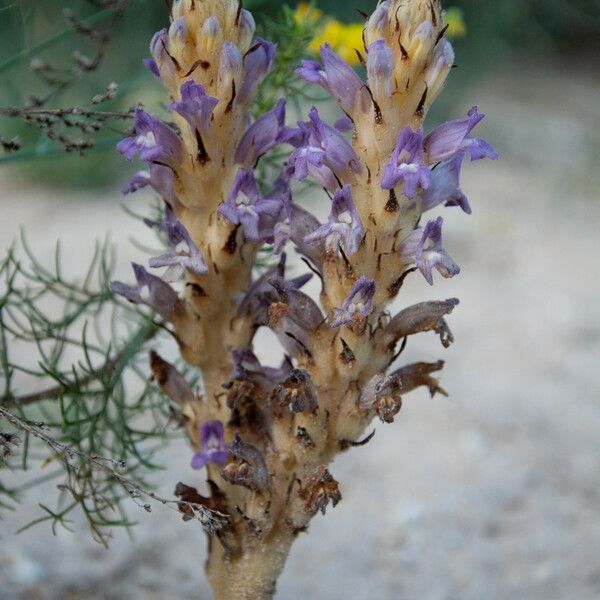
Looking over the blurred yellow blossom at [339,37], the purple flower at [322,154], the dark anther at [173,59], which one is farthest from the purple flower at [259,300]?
the blurred yellow blossom at [339,37]

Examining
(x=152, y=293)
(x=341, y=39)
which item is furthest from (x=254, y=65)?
(x=341, y=39)

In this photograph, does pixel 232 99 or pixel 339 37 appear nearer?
pixel 232 99

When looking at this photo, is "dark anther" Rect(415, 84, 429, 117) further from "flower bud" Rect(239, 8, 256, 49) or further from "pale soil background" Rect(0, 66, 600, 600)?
"pale soil background" Rect(0, 66, 600, 600)

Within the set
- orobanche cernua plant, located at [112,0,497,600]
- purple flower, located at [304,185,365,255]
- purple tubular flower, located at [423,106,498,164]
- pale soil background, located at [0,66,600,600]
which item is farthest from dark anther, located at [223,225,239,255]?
pale soil background, located at [0,66,600,600]

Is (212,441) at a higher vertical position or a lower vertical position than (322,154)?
lower

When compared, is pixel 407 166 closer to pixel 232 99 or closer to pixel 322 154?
pixel 322 154

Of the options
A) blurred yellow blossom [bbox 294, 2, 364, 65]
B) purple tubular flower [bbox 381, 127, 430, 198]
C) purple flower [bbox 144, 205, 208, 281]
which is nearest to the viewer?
purple tubular flower [bbox 381, 127, 430, 198]

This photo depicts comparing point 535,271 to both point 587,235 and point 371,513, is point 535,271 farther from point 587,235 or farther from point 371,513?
point 371,513
